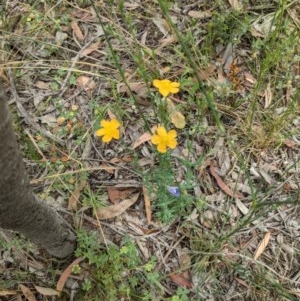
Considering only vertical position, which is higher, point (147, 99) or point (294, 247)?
point (147, 99)

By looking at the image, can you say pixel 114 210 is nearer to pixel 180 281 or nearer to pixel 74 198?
pixel 74 198

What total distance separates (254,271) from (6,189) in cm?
100

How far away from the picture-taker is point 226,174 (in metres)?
1.84

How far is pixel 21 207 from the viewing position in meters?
1.16

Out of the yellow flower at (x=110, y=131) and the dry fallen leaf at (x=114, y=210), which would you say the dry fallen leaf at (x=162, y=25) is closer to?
the yellow flower at (x=110, y=131)

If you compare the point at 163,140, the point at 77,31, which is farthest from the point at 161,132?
the point at 77,31

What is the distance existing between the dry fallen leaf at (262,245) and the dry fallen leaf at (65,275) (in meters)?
0.62

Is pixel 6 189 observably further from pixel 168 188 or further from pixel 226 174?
pixel 226 174

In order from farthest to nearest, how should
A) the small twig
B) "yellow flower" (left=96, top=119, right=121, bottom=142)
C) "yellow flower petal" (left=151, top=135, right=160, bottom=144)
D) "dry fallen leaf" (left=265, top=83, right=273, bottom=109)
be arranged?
"dry fallen leaf" (left=265, top=83, right=273, bottom=109)
the small twig
"yellow flower" (left=96, top=119, right=121, bottom=142)
"yellow flower petal" (left=151, top=135, right=160, bottom=144)

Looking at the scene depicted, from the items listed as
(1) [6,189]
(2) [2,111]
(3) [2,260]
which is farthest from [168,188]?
(2) [2,111]

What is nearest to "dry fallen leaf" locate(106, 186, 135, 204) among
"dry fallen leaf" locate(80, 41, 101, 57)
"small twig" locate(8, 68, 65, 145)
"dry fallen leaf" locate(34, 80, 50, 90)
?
"small twig" locate(8, 68, 65, 145)

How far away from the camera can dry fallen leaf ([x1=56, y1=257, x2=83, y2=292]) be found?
1659 mm

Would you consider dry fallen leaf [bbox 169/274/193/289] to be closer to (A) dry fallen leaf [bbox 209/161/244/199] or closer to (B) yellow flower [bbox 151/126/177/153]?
(A) dry fallen leaf [bbox 209/161/244/199]

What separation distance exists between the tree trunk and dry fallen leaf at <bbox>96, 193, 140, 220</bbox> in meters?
0.14
